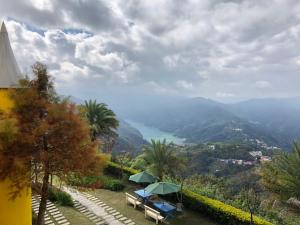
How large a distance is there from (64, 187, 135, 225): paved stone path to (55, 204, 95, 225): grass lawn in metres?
1.02

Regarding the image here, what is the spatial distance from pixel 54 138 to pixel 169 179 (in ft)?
55.3

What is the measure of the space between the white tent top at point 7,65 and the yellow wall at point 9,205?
1.52 feet

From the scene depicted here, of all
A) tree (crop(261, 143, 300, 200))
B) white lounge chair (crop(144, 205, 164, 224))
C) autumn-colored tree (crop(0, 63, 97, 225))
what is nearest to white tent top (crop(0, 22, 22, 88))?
autumn-colored tree (crop(0, 63, 97, 225))

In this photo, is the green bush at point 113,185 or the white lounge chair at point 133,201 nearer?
the white lounge chair at point 133,201

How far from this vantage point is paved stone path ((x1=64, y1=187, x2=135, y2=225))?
18438 millimetres

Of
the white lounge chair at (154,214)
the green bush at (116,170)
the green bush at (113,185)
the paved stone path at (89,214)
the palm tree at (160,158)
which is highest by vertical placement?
the palm tree at (160,158)

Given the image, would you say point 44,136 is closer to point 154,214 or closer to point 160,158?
point 154,214

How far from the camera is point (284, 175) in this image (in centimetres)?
1728

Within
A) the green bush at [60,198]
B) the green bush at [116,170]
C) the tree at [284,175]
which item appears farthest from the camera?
the green bush at [116,170]

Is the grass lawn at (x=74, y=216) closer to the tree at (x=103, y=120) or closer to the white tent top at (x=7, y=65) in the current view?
the white tent top at (x=7, y=65)

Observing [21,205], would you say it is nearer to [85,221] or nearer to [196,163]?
[85,221]

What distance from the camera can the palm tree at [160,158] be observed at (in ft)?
82.1

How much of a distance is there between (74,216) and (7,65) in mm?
9376

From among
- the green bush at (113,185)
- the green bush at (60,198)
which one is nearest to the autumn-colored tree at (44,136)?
the green bush at (60,198)
